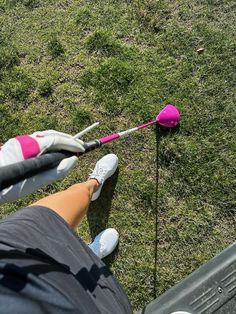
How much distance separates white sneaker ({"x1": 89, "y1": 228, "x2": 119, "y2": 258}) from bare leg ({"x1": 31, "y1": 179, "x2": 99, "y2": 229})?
17.5 inches

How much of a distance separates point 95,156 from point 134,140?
326 mm

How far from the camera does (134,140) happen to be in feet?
11.5

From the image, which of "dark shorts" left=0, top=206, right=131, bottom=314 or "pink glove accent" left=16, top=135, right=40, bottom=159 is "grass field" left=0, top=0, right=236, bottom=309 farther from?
"pink glove accent" left=16, top=135, right=40, bottom=159

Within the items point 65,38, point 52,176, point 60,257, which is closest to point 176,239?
point 60,257

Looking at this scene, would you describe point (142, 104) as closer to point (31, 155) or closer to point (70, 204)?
point (70, 204)

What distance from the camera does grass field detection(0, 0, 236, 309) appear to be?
3.25 meters

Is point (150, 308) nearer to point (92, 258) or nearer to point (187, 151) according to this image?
point (92, 258)

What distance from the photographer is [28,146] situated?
181 cm

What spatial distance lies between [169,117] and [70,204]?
3.67ft

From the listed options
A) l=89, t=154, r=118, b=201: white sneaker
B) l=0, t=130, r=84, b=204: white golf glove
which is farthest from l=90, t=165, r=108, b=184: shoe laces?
l=0, t=130, r=84, b=204: white golf glove

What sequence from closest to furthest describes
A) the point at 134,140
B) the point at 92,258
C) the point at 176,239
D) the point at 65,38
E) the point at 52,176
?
the point at 52,176 → the point at 92,258 → the point at 176,239 → the point at 134,140 → the point at 65,38

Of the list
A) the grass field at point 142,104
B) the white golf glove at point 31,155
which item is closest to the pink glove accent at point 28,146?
the white golf glove at point 31,155

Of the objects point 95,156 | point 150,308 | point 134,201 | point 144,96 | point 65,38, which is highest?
point 65,38

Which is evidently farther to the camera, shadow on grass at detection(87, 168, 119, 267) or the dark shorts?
shadow on grass at detection(87, 168, 119, 267)
